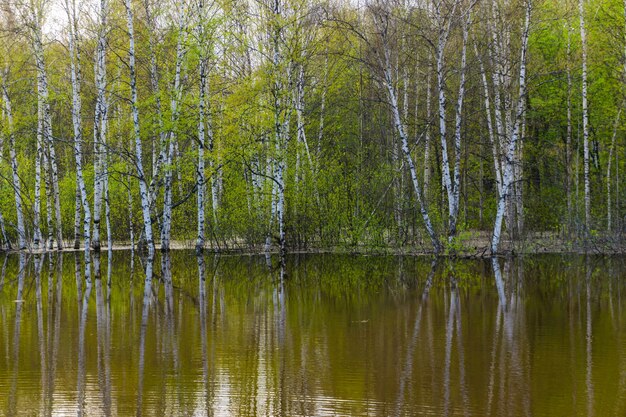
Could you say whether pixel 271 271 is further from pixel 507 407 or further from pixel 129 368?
pixel 507 407

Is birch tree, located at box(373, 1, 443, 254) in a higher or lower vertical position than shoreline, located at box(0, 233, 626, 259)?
higher

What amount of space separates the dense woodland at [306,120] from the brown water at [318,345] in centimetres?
600

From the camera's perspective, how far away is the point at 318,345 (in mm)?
10789

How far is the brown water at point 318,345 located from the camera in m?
7.82

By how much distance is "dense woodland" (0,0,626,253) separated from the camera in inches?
984

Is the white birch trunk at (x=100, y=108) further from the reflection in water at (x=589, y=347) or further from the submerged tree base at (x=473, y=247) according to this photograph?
the reflection in water at (x=589, y=347)

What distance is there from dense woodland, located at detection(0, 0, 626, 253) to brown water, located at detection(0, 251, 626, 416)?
19.7ft

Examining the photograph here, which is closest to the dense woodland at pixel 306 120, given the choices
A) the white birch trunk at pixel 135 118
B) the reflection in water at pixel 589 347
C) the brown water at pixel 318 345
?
the white birch trunk at pixel 135 118

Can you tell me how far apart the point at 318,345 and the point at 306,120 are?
84.4 feet

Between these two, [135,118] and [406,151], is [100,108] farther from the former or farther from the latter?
[406,151]

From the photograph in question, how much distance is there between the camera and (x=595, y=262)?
23.7 meters

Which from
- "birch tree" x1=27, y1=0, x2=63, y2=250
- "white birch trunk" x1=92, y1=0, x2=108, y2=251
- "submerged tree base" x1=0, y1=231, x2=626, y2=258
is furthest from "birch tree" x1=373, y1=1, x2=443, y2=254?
"birch tree" x1=27, y1=0, x2=63, y2=250

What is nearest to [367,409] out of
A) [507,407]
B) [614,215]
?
[507,407]

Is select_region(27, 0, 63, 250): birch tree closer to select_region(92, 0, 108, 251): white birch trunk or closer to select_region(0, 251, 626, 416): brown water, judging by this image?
select_region(92, 0, 108, 251): white birch trunk
